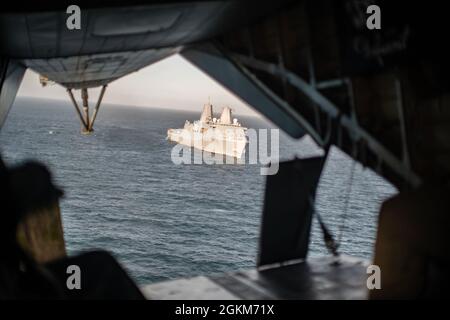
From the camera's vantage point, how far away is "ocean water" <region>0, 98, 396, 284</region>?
43750 mm

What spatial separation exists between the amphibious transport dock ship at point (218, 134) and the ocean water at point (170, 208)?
787cm

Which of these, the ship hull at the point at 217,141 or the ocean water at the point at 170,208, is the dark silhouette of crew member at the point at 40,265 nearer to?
the ocean water at the point at 170,208

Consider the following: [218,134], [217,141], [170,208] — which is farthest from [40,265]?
[217,141]

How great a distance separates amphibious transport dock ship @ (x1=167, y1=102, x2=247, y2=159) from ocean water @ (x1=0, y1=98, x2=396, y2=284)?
7.87 metres

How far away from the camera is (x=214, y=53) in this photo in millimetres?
12086

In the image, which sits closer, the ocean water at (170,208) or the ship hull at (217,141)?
the ocean water at (170,208)

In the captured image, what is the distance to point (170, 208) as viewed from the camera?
6169 cm

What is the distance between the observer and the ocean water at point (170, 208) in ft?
144

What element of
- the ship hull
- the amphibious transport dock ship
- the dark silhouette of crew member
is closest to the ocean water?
the ship hull

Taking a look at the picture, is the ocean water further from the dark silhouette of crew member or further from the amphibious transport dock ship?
the dark silhouette of crew member

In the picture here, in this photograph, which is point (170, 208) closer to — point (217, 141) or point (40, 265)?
point (217, 141)

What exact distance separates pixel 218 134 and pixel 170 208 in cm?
4870

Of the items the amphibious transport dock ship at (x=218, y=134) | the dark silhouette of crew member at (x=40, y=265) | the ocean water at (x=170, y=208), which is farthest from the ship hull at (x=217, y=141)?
the dark silhouette of crew member at (x=40, y=265)
